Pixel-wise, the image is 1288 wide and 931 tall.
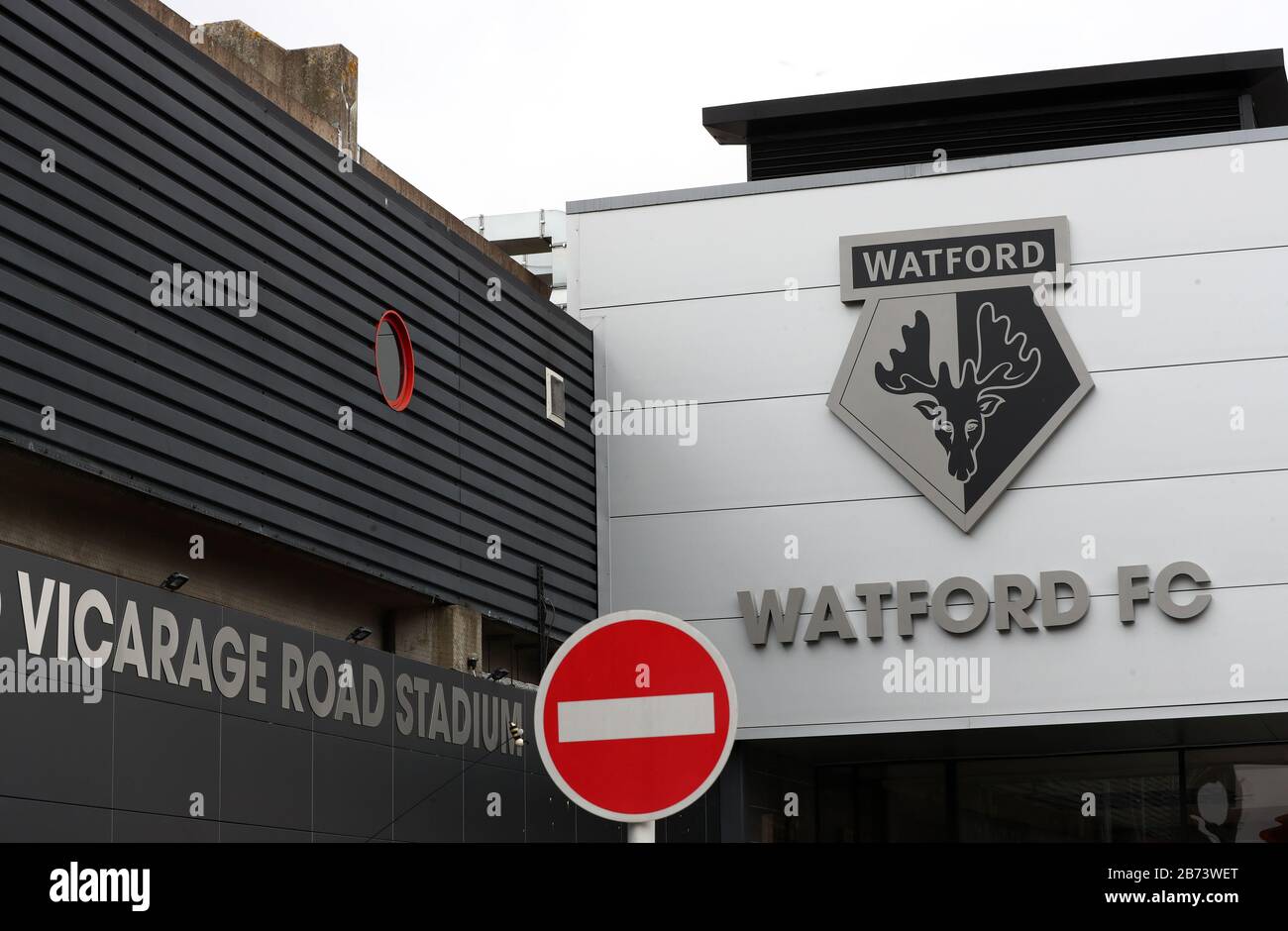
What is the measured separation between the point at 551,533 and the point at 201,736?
6.17 m

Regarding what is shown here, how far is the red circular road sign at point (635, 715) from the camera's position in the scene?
5.49 meters

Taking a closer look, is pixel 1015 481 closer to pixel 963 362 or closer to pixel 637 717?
pixel 963 362

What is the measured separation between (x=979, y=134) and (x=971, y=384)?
332 cm

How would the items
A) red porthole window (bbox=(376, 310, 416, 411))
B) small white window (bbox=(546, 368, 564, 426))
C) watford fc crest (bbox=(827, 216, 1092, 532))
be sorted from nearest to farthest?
red porthole window (bbox=(376, 310, 416, 411)) → small white window (bbox=(546, 368, 564, 426)) → watford fc crest (bbox=(827, 216, 1092, 532))

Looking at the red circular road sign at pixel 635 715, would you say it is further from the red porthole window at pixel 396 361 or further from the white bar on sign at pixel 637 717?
the red porthole window at pixel 396 361

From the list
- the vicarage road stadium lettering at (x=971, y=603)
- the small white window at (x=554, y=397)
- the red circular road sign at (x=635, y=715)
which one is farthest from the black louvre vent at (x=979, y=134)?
the red circular road sign at (x=635, y=715)

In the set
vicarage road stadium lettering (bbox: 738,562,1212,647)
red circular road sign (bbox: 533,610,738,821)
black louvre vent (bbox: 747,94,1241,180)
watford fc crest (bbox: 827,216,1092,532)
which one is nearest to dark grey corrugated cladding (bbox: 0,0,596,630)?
vicarage road stadium lettering (bbox: 738,562,1212,647)

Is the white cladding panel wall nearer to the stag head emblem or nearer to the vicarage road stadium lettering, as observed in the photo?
the vicarage road stadium lettering

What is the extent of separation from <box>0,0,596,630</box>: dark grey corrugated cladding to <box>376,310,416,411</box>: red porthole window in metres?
0.12

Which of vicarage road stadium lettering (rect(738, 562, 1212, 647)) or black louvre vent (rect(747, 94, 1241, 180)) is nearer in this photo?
vicarage road stadium lettering (rect(738, 562, 1212, 647))

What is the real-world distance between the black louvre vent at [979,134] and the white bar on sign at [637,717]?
1413cm

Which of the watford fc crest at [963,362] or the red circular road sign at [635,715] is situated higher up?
Result: the watford fc crest at [963,362]

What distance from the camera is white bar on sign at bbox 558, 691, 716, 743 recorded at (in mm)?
5535

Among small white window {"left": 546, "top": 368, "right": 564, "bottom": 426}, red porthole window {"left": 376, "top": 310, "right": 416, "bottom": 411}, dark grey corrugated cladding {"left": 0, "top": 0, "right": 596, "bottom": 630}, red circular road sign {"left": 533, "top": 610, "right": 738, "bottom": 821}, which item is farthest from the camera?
small white window {"left": 546, "top": 368, "right": 564, "bottom": 426}
